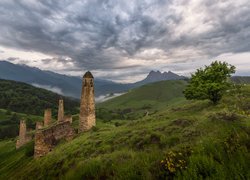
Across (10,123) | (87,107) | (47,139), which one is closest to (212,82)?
(87,107)

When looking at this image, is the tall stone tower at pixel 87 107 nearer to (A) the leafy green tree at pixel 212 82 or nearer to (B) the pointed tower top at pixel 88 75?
(B) the pointed tower top at pixel 88 75

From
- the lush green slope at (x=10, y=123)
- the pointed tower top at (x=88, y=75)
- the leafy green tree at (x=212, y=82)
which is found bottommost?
the lush green slope at (x=10, y=123)

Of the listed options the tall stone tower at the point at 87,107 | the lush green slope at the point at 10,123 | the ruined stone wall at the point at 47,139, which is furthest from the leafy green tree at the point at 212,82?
the lush green slope at the point at 10,123

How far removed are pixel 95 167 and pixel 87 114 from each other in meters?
28.6

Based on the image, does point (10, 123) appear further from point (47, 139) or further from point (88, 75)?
point (47, 139)

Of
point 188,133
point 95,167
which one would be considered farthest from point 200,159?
point 188,133

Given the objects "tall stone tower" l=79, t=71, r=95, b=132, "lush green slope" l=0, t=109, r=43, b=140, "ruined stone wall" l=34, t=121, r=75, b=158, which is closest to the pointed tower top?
"tall stone tower" l=79, t=71, r=95, b=132

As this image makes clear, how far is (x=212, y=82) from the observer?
107ft

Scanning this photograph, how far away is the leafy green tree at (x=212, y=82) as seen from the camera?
31766mm

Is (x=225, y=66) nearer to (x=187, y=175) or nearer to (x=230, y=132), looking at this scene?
(x=230, y=132)

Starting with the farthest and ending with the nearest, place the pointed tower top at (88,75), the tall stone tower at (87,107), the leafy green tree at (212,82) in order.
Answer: the pointed tower top at (88,75) → the tall stone tower at (87,107) → the leafy green tree at (212,82)

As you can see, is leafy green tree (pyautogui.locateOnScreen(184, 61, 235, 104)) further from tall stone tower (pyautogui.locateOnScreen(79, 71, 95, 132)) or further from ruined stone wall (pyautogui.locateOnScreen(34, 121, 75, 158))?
ruined stone wall (pyautogui.locateOnScreen(34, 121, 75, 158))

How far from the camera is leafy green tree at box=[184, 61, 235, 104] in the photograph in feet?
104

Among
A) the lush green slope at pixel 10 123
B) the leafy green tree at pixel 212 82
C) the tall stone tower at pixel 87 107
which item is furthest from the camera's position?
the lush green slope at pixel 10 123
